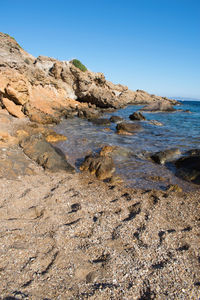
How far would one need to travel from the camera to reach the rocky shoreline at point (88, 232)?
2.73 m

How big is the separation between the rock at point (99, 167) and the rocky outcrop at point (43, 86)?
912 centimetres

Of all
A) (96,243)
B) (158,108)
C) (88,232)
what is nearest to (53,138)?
(88,232)

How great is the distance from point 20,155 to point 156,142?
8.72m

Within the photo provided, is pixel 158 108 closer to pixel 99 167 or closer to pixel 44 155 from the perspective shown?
pixel 99 167

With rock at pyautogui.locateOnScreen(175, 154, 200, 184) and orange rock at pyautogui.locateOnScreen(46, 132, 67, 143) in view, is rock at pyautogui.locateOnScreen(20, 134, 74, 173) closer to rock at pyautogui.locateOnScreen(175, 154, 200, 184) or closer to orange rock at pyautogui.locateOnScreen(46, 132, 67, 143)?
orange rock at pyautogui.locateOnScreen(46, 132, 67, 143)

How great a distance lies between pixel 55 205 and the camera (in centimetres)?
500

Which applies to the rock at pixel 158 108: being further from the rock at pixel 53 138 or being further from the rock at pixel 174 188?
the rock at pixel 174 188

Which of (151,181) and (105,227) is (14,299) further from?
(151,181)

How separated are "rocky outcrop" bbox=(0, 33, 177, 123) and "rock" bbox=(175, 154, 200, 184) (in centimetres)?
1158

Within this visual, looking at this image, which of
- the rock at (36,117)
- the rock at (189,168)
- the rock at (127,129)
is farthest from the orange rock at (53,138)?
the rock at (189,168)

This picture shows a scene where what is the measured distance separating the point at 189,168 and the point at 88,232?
5.58 meters

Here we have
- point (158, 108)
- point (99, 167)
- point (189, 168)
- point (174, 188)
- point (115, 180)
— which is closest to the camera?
point (174, 188)

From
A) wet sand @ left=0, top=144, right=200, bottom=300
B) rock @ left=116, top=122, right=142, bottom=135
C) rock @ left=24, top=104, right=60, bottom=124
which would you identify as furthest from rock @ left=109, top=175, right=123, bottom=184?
rock @ left=24, top=104, right=60, bottom=124

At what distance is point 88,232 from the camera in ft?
13.2
